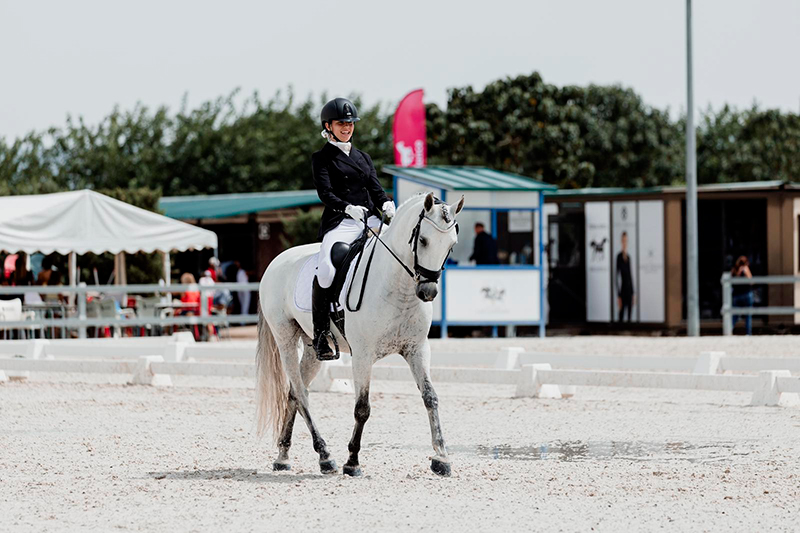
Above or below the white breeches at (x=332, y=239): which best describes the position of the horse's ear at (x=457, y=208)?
above

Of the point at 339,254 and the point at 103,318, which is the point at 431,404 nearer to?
the point at 339,254

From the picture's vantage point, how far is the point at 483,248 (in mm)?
23906

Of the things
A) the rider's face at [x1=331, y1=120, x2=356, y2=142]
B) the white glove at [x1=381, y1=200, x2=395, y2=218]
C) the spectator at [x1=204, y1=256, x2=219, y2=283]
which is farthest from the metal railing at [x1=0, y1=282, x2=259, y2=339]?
the white glove at [x1=381, y1=200, x2=395, y2=218]

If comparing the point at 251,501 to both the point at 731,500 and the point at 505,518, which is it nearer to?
the point at 505,518

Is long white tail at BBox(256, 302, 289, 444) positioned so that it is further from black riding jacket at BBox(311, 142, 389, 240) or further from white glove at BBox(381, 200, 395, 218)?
white glove at BBox(381, 200, 395, 218)

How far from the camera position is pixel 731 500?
6875mm

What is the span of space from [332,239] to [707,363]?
6484 mm

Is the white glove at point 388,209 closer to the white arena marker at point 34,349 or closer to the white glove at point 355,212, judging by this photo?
the white glove at point 355,212

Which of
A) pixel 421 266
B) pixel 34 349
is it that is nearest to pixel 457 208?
pixel 421 266

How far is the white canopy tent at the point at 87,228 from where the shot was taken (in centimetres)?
2256

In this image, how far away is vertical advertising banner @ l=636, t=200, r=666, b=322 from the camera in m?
25.7

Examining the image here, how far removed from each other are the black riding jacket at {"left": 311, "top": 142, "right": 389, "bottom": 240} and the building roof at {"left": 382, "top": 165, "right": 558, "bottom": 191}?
47.3 feet

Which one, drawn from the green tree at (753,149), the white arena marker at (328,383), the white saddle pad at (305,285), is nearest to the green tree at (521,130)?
the green tree at (753,149)

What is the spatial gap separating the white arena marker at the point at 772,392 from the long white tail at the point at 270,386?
5.13m
